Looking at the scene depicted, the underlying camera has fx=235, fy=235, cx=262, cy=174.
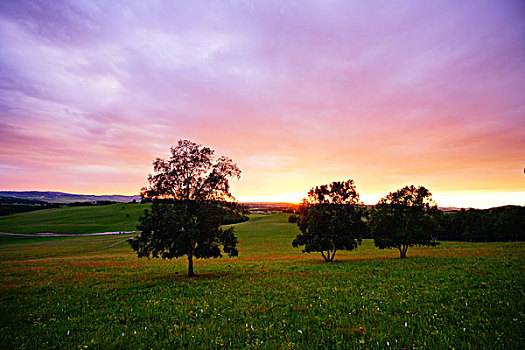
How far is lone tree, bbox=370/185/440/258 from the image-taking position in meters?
31.5

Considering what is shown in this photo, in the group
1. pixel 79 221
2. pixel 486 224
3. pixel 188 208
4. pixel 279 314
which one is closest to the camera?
pixel 279 314

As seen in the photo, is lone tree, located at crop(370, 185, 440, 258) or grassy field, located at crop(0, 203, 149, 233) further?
grassy field, located at crop(0, 203, 149, 233)

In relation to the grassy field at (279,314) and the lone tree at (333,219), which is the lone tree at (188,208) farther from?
the lone tree at (333,219)

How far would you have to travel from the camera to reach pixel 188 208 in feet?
74.3

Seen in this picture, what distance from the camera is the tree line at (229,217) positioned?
2138 cm

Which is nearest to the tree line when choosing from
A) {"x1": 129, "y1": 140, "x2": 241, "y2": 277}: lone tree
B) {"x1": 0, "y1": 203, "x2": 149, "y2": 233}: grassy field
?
{"x1": 129, "y1": 140, "x2": 241, "y2": 277}: lone tree

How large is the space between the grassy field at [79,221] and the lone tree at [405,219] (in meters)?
104

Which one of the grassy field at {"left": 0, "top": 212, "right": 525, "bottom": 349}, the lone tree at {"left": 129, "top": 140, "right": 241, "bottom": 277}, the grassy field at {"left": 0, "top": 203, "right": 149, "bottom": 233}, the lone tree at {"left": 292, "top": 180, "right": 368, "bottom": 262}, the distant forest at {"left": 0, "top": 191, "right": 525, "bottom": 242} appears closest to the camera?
the grassy field at {"left": 0, "top": 212, "right": 525, "bottom": 349}

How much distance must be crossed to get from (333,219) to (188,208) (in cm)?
1813

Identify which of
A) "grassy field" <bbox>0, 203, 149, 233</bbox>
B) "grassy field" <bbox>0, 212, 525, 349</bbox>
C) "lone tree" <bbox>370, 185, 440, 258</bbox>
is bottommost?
"grassy field" <bbox>0, 203, 149, 233</bbox>

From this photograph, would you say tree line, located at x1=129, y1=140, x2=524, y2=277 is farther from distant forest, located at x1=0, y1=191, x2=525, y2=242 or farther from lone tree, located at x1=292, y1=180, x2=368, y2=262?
distant forest, located at x1=0, y1=191, x2=525, y2=242

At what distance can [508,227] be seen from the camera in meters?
96.9

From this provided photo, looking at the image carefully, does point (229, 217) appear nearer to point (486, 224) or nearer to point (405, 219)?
point (405, 219)

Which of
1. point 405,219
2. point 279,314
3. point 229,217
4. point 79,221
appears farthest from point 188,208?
point 79,221
